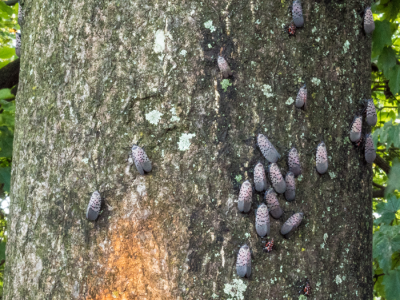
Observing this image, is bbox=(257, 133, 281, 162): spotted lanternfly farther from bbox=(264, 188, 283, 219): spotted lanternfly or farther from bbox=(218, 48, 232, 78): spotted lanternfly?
bbox=(218, 48, 232, 78): spotted lanternfly

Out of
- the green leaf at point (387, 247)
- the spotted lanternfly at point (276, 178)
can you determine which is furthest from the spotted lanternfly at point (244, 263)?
the green leaf at point (387, 247)

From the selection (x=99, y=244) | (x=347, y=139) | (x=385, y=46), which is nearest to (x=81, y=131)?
(x=99, y=244)

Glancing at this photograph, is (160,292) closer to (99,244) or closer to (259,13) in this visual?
(99,244)

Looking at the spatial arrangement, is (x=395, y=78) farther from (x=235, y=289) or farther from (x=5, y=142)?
(x=5, y=142)

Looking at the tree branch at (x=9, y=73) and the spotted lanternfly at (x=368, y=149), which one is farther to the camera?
the tree branch at (x=9, y=73)

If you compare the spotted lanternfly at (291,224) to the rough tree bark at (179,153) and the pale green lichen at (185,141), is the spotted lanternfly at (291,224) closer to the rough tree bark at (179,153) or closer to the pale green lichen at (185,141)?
the rough tree bark at (179,153)

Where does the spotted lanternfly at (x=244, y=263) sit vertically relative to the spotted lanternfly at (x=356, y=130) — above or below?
below

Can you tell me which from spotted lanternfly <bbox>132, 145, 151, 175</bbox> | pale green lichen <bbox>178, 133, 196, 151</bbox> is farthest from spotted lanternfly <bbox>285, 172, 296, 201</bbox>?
spotted lanternfly <bbox>132, 145, 151, 175</bbox>

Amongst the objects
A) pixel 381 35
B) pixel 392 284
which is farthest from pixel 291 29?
pixel 392 284
